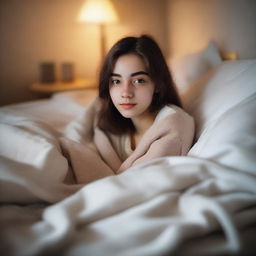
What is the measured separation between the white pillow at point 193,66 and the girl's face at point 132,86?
50 cm

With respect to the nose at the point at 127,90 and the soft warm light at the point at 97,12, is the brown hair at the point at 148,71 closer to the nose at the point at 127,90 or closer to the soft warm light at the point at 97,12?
the nose at the point at 127,90

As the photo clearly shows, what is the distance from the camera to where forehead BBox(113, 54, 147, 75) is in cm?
92

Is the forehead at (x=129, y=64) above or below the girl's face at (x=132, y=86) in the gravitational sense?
above

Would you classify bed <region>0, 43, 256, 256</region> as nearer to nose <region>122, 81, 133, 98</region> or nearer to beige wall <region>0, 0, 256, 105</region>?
nose <region>122, 81, 133, 98</region>

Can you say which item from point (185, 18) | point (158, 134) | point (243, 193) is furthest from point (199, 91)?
point (185, 18)

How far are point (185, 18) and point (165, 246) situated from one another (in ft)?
6.22

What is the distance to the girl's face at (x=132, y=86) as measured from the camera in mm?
924

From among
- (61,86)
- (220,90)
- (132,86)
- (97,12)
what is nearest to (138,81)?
(132,86)

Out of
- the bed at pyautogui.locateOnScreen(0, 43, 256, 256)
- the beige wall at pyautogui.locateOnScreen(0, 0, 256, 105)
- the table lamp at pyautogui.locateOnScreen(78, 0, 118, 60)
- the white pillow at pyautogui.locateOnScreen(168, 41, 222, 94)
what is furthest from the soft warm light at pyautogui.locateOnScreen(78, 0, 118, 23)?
the bed at pyautogui.locateOnScreen(0, 43, 256, 256)

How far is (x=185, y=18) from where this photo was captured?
204 centimetres

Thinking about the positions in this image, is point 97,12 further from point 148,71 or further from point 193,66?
point 148,71

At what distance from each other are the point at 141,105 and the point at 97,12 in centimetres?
145

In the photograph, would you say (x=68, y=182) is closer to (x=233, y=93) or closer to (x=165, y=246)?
(x=165, y=246)

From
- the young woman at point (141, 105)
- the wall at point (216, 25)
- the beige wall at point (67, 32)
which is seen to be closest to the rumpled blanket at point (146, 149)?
the young woman at point (141, 105)
